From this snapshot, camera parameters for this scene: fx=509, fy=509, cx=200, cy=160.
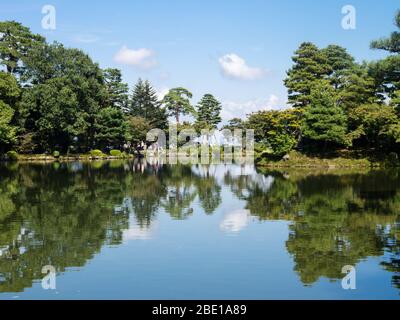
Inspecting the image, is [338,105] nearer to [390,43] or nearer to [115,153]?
[390,43]

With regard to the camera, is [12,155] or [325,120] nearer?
[325,120]

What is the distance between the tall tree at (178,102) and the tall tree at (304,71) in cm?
3301

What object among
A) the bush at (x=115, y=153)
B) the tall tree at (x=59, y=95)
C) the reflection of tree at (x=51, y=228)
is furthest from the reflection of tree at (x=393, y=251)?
the bush at (x=115, y=153)

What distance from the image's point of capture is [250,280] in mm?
9305

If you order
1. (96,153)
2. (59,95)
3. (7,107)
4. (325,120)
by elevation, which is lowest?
(96,153)

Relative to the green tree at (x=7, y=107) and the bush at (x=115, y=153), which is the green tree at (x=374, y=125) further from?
the green tree at (x=7, y=107)

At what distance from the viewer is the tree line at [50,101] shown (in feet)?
174

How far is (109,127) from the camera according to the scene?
62.1 meters

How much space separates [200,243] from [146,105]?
220 ft

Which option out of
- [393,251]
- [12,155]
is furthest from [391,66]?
[12,155]

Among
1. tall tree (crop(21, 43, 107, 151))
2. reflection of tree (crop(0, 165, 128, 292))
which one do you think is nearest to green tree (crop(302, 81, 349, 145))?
reflection of tree (crop(0, 165, 128, 292))

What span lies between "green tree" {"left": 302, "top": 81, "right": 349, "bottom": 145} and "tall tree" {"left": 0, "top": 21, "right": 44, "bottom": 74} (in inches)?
1244

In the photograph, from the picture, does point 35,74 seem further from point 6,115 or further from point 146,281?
point 146,281
